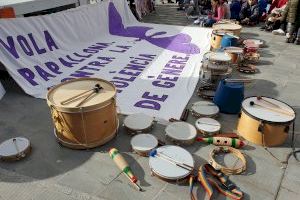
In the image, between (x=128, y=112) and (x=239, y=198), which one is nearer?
(x=239, y=198)

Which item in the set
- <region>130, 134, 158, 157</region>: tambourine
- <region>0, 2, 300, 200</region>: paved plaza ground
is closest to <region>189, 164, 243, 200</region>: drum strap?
<region>0, 2, 300, 200</region>: paved plaza ground

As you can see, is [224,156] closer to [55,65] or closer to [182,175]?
[182,175]

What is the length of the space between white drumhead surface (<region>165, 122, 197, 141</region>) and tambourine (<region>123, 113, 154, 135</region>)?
408mm

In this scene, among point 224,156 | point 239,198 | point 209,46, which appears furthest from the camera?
point 209,46

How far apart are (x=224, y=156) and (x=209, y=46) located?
6.47 meters

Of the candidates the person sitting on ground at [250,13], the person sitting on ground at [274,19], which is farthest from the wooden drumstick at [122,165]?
the person sitting on ground at [250,13]

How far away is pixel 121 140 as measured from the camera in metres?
5.94

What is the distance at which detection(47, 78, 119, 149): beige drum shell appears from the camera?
523 cm

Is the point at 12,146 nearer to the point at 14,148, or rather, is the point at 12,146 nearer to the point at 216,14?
the point at 14,148

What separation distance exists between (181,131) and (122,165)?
1424mm

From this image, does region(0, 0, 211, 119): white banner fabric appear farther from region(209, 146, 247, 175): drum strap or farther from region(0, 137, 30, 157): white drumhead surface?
region(0, 137, 30, 157): white drumhead surface

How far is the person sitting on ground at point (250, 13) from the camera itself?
1448cm

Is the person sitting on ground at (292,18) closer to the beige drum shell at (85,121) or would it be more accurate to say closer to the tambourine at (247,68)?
the tambourine at (247,68)

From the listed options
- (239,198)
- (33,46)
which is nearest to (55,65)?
(33,46)
